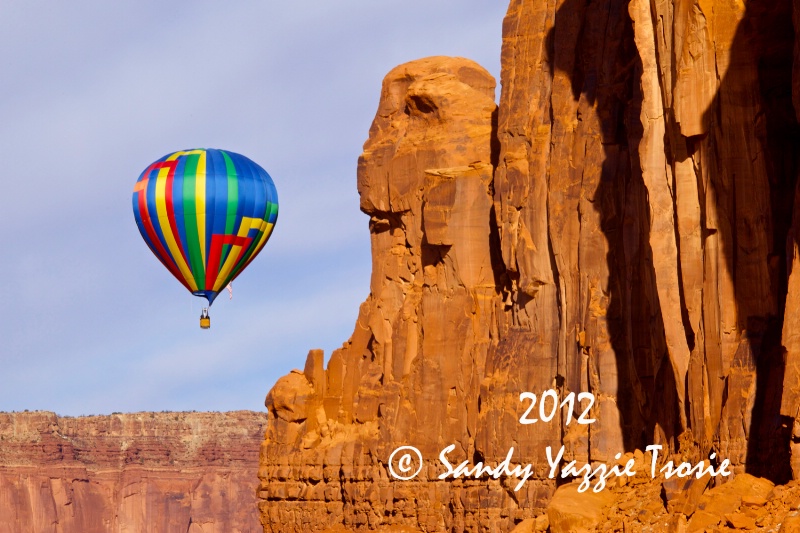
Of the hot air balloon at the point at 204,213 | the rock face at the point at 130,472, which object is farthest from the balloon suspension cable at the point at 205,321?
the rock face at the point at 130,472

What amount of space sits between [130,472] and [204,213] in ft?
262

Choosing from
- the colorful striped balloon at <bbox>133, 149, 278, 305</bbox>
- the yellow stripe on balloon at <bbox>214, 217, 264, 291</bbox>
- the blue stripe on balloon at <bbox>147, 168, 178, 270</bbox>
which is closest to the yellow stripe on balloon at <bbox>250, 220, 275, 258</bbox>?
the colorful striped balloon at <bbox>133, 149, 278, 305</bbox>

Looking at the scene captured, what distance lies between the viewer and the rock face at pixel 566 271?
124 ft

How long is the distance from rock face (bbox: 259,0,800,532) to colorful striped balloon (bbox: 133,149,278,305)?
4.47 metres

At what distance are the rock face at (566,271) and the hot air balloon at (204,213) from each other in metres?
4.44

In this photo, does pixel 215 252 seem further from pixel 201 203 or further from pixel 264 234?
pixel 264 234

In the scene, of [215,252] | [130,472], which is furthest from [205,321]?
[130,472]

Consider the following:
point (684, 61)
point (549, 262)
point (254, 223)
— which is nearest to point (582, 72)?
point (549, 262)

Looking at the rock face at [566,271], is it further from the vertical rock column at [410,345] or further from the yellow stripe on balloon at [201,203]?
the yellow stripe on balloon at [201,203]

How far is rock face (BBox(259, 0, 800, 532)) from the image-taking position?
3784cm

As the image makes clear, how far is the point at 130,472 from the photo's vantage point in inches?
5600

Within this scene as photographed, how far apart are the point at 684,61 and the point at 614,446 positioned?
1093 cm

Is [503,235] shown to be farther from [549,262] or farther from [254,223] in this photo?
[254,223]

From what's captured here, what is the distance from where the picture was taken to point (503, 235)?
177ft
